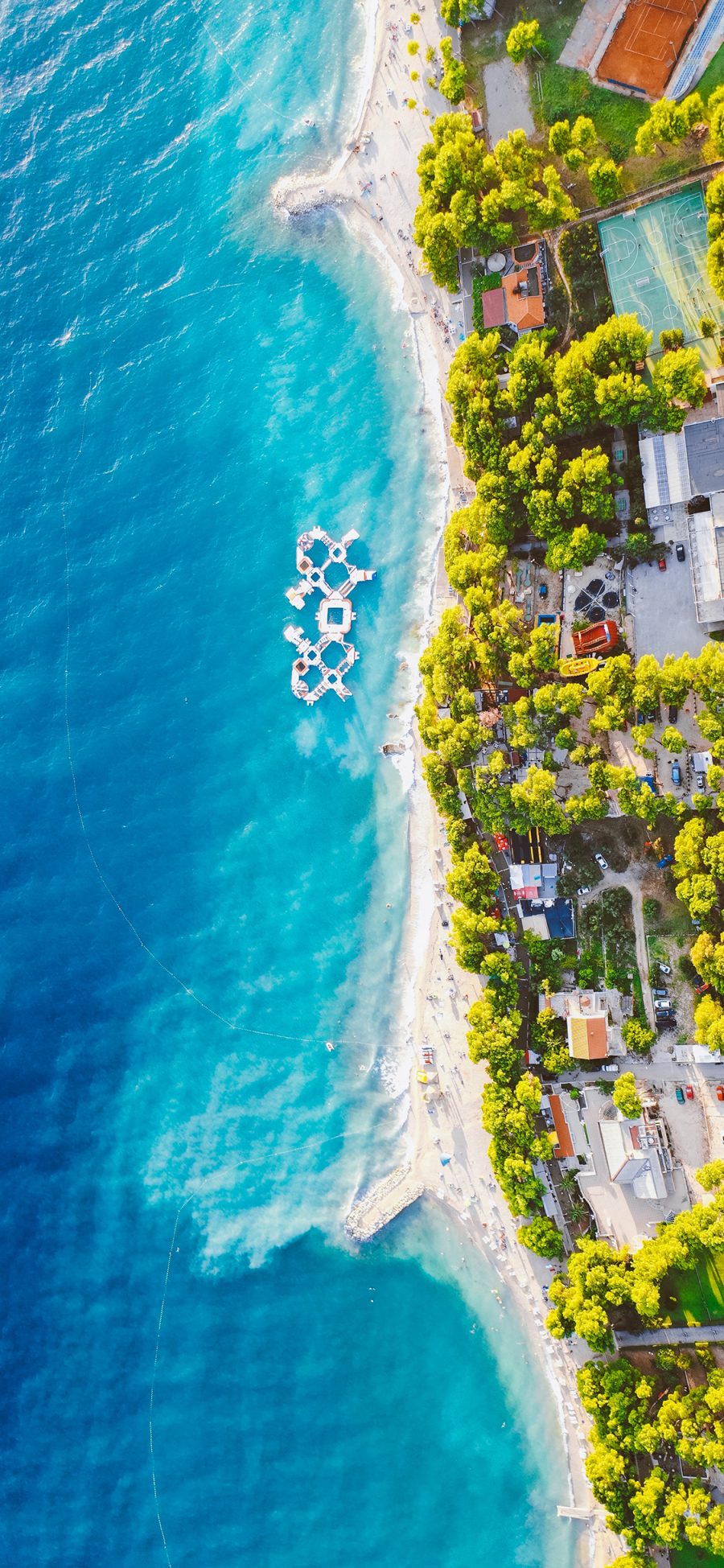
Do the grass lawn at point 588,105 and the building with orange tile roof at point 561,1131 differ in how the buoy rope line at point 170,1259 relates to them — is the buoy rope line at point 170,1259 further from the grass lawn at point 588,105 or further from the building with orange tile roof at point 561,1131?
the grass lawn at point 588,105

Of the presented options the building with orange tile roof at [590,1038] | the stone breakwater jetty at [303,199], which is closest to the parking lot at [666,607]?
the building with orange tile roof at [590,1038]

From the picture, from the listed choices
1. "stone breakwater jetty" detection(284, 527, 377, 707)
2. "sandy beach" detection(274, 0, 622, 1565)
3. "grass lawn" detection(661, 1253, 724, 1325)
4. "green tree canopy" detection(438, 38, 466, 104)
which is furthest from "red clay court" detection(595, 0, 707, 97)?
"grass lawn" detection(661, 1253, 724, 1325)

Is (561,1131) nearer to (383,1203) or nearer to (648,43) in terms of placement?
(383,1203)

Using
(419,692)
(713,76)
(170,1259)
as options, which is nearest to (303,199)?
(713,76)

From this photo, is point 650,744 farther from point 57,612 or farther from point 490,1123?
point 57,612

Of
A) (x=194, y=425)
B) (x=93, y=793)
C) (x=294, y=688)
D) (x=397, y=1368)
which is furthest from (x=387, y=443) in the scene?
(x=397, y=1368)

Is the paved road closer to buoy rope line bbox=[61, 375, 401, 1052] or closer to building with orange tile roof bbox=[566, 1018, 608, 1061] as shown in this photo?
building with orange tile roof bbox=[566, 1018, 608, 1061]

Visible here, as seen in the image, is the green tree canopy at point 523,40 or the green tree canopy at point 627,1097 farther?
the green tree canopy at point 627,1097

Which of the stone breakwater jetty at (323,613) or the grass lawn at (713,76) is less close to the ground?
the grass lawn at (713,76)
